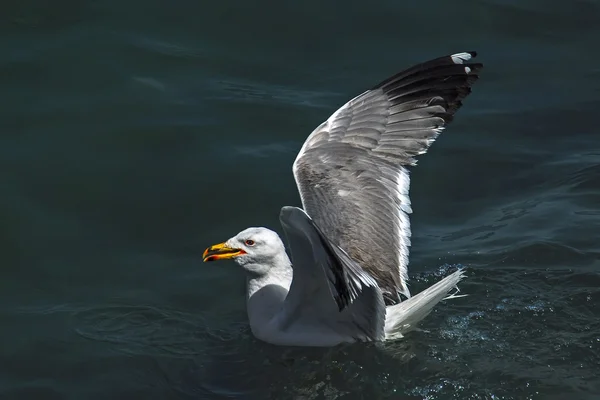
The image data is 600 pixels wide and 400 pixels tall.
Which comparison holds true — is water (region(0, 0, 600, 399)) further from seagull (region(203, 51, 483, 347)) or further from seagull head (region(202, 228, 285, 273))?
seagull head (region(202, 228, 285, 273))

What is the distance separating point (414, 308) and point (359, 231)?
75cm

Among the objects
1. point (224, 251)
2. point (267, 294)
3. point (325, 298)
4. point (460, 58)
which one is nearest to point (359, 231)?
point (325, 298)

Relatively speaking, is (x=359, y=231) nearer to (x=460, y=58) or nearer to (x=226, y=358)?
(x=226, y=358)

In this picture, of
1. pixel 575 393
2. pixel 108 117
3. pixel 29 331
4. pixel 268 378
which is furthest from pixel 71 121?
pixel 575 393

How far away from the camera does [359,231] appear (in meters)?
6.91

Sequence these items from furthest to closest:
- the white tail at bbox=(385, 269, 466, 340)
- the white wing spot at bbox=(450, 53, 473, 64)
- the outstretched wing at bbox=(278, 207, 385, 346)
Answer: the white wing spot at bbox=(450, 53, 473, 64) → the white tail at bbox=(385, 269, 466, 340) → the outstretched wing at bbox=(278, 207, 385, 346)

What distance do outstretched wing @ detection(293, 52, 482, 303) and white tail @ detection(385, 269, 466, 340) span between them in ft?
0.73

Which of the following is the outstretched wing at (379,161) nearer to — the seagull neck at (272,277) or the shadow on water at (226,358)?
the seagull neck at (272,277)

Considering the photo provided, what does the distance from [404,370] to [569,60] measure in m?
5.41

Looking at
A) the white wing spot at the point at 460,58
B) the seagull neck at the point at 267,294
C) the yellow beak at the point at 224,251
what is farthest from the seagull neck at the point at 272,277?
the white wing spot at the point at 460,58

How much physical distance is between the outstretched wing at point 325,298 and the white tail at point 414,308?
0.27 ft

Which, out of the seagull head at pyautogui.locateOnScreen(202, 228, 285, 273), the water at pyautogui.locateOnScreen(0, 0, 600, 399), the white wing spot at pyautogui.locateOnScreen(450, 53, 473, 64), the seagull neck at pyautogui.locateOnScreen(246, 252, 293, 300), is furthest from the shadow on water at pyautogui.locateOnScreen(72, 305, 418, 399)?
the white wing spot at pyautogui.locateOnScreen(450, 53, 473, 64)

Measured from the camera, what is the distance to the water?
21.2ft

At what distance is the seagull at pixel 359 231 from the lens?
21.1 feet
